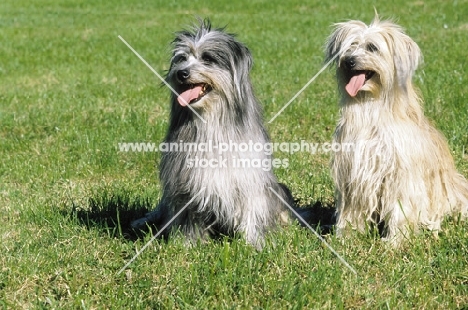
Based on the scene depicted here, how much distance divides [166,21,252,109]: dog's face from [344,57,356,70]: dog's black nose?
2.17 feet

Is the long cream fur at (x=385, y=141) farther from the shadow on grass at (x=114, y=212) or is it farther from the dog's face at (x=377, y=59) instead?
the shadow on grass at (x=114, y=212)

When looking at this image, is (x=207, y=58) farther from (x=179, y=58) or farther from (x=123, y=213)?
(x=123, y=213)

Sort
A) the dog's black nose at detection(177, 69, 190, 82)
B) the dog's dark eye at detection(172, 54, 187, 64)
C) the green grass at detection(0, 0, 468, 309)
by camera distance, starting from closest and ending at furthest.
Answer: the green grass at detection(0, 0, 468, 309), the dog's black nose at detection(177, 69, 190, 82), the dog's dark eye at detection(172, 54, 187, 64)

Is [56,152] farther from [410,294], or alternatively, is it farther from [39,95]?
[410,294]

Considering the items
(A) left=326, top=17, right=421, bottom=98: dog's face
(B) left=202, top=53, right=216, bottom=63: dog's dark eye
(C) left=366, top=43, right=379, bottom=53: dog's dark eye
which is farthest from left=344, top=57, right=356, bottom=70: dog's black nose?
(B) left=202, top=53, right=216, bottom=63: dog's dark eye

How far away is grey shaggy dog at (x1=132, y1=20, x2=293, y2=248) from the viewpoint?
4105 millimetres

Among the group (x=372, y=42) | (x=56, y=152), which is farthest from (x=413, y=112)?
(x=56, y=152)

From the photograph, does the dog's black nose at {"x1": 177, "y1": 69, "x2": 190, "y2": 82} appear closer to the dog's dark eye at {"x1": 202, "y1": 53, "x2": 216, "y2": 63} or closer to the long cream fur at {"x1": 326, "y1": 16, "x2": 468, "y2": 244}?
the dog's dark eye at {"x1": 202, "y1": 53, "x2": 216, "y2": 63}

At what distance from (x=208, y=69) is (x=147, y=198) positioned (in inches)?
72.1

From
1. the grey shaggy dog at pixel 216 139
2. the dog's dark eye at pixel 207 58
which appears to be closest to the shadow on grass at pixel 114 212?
the grey shaggy dog at pixel 216 139

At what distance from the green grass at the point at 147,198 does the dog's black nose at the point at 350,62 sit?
122cm

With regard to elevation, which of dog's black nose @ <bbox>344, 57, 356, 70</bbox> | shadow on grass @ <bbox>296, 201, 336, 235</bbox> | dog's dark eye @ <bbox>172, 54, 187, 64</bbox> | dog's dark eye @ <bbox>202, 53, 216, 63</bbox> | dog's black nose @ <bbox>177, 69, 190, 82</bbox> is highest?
dog's black nose @ <bbox>344, 57, 356, 70</bbox>

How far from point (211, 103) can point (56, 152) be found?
3.23 meters

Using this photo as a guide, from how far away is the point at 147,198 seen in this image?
5.52 meters
